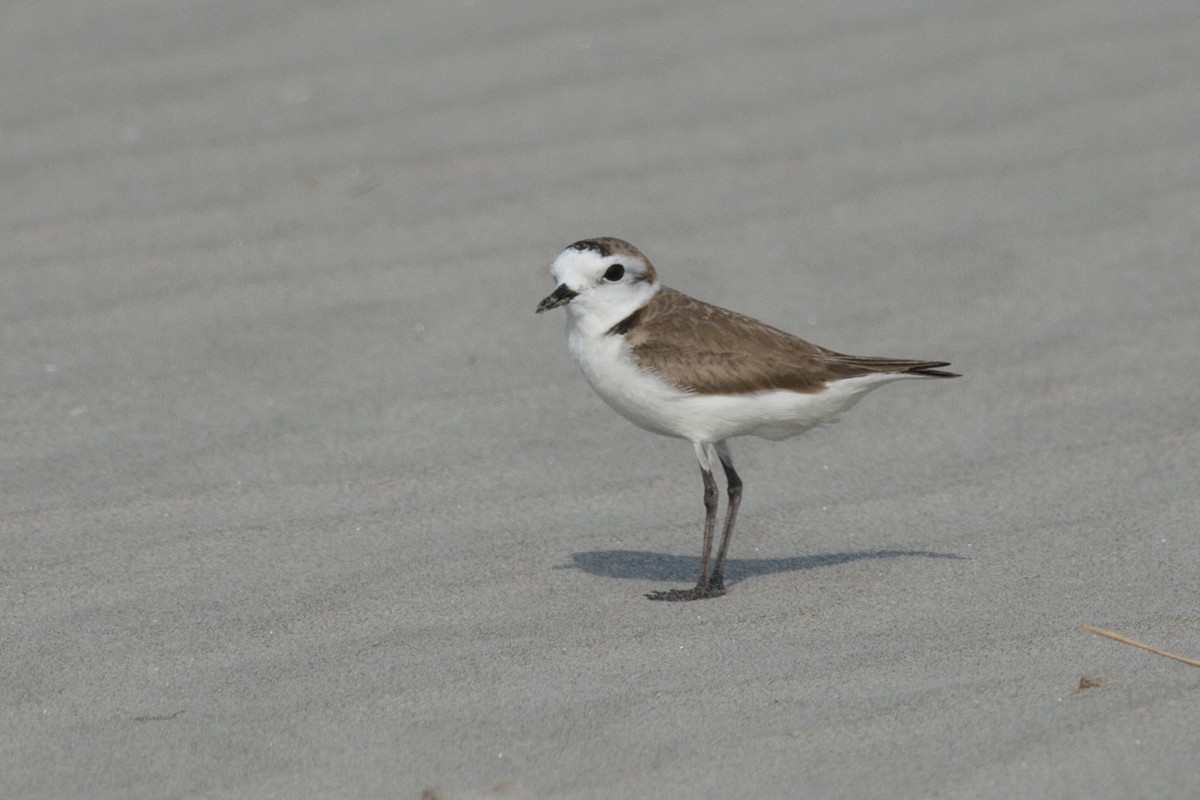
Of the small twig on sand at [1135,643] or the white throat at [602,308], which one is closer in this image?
the small twig on sand at [1135,643]

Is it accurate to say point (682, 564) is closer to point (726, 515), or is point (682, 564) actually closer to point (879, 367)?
point (726, 515)

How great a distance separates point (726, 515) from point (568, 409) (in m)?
0.97

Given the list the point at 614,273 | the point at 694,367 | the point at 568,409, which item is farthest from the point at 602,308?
the point at 568,409

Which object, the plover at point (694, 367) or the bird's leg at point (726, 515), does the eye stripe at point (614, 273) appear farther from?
the bird's leg at point (726, 515)

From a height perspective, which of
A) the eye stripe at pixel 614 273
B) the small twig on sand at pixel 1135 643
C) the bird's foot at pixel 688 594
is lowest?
the bird's foot at pixel 688 594

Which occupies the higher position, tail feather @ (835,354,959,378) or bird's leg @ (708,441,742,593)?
tail feather @ (835,354,959,378)

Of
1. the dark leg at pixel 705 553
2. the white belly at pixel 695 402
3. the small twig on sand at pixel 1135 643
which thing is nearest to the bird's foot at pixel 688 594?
the dark leg at pixel 705 553

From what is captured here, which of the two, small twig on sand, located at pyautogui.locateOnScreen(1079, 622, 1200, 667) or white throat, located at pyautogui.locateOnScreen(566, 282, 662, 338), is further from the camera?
white throat, located at pyautogui.locateOnScreen(566, 282, 662, 338)

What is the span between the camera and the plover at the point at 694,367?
4.42 m

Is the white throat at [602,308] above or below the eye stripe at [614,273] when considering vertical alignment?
below

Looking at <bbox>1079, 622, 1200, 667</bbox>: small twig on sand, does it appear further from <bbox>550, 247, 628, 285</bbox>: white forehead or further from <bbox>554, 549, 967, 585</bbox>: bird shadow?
<bbox>550, 247, 628, 285</bbox>: white forehead

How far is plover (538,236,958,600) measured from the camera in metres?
4.42

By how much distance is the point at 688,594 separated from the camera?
4.43 meters

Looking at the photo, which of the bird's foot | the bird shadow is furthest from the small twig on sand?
the bird's foot
